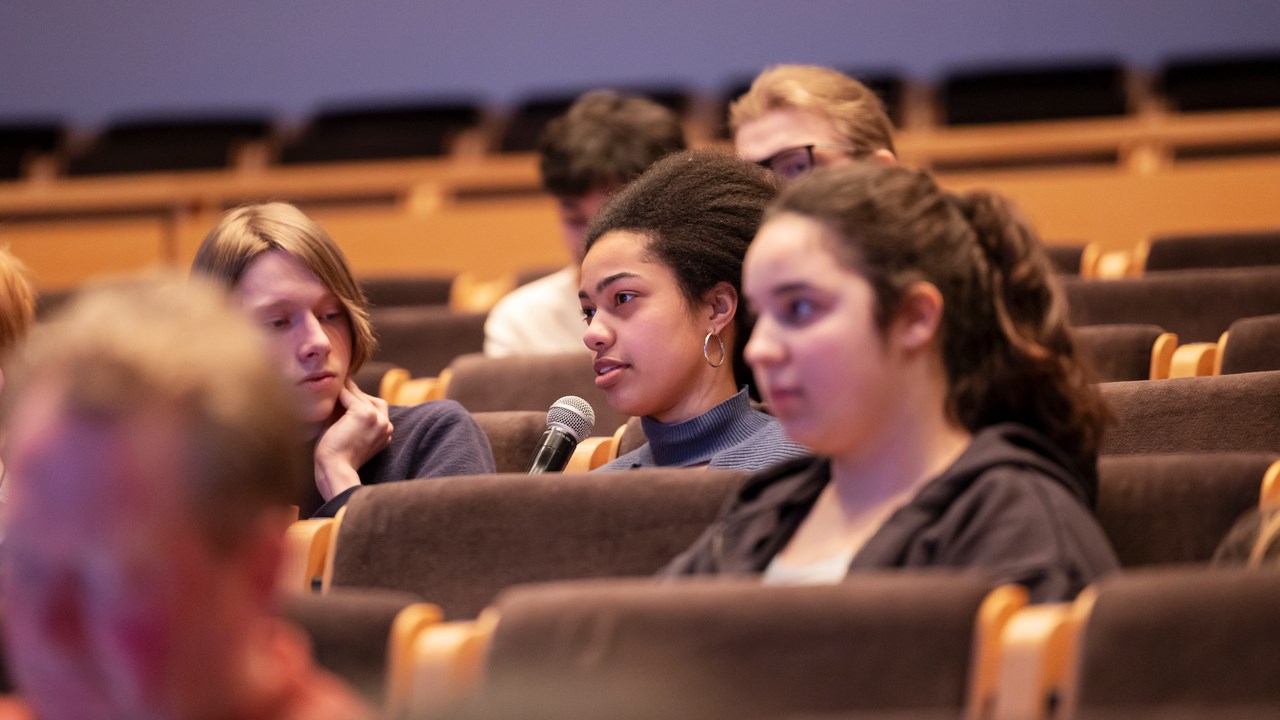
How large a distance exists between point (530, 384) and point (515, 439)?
25 cm

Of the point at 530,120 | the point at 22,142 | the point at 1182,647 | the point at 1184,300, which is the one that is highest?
the point at 22,142

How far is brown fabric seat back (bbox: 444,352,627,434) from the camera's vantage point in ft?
5.55

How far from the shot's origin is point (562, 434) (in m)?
1.29

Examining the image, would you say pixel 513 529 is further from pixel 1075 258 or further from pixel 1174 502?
pixel 1075 258

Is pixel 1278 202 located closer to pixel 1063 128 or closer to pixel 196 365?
pixel 1063 128

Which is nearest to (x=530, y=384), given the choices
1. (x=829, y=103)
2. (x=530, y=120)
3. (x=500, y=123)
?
(x=829, y=103)

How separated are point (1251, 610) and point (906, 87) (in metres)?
2.91

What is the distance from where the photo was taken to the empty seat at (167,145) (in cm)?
354

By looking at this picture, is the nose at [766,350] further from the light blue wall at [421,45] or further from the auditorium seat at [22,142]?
the auditorium seat at [22,142]

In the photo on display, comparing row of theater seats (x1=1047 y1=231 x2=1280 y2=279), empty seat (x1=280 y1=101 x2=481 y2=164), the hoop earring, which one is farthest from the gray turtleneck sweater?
empty seat (x1=280 y1=101 x2=481 y2=164)

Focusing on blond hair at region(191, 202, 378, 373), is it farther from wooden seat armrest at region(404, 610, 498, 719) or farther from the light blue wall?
the light blue wall

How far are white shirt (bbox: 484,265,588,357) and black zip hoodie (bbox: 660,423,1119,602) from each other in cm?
116

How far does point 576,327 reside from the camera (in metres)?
2.12

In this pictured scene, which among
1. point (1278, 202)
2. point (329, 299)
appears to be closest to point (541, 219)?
point (1278, 202)
